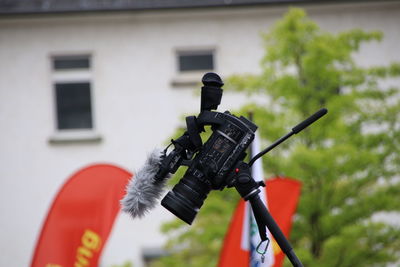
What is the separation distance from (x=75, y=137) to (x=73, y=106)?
1.96 ft

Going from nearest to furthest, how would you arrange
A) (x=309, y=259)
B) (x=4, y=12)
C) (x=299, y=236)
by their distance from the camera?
(x=309, y=259), (x=299, y=236), (x=4, y=12)

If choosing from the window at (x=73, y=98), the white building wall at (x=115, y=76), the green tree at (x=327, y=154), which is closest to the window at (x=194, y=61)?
the white building wall at (x=115, y=76)

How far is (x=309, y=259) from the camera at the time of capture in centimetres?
935

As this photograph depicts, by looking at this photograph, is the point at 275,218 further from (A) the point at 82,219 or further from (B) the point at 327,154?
(B) the point at 327,154

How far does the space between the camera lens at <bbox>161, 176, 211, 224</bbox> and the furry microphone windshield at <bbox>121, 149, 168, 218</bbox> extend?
0.09m

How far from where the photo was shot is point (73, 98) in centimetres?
1584

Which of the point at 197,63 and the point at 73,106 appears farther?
the point at 73,106

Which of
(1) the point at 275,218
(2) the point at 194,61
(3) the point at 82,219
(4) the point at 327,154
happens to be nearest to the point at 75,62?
(2) the point at 194,61

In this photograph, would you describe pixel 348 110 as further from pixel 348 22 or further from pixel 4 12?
pixel 4 12

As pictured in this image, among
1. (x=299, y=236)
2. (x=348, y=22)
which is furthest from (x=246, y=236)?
(x=348, y=22)

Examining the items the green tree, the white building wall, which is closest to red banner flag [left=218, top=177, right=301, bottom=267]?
the green tree

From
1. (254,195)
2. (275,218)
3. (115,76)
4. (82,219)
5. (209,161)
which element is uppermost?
(115,76)

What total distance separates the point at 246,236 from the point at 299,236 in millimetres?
2578

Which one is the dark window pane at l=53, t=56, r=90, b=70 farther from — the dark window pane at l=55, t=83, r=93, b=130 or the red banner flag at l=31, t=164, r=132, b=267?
the red banner flag at l=31, t=164, r=132, b=267
